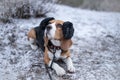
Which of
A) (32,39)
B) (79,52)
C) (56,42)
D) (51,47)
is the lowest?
(79,52)

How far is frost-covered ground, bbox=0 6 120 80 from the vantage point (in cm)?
426

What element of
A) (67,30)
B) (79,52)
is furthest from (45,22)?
(79,52)

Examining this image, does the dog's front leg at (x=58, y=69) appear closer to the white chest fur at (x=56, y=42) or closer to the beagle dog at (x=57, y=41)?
the beagle dog at (x=57, y=41)

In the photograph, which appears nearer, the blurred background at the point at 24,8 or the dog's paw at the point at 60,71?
the dog's paw at the point at 60,71

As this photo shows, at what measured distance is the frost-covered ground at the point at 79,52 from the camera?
4262mm

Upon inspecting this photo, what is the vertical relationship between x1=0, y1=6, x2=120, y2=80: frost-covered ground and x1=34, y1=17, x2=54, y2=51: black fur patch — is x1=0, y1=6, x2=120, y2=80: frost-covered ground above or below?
below

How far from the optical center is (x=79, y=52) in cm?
497

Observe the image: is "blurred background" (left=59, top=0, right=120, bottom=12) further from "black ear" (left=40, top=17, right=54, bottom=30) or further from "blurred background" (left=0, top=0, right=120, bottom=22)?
"black ear" (left=40, top=17, right=54, bottom=30)

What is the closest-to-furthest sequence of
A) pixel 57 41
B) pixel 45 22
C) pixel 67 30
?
pixel 67 30, pixel 57 41, pixel 45 22

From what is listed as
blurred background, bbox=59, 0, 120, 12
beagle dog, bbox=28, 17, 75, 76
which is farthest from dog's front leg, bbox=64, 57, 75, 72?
blurred background, bbox=59, 0, 120, 12

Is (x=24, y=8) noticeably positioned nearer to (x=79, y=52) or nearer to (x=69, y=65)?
(x=79, y=52)

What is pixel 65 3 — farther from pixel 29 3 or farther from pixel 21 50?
pixel 21 50

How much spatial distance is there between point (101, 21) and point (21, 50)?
8.06 ft

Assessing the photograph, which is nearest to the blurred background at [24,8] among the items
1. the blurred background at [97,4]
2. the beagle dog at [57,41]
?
the beagle dog at [57,41]
